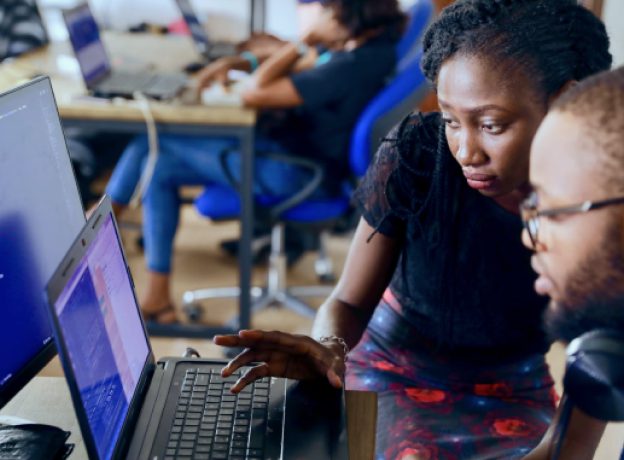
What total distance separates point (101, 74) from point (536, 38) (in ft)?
5.84

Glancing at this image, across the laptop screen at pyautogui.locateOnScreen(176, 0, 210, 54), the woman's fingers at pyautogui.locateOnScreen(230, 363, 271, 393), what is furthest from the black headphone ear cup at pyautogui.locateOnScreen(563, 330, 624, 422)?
the laptop screen at pyautogui.locateOnScreen(176, 0, 210, 54)

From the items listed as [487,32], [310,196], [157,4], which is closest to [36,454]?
[487,32]

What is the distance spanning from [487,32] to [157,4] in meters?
3.58

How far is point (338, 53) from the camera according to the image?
240cm

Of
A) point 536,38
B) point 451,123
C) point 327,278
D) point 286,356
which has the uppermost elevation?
point 536,38

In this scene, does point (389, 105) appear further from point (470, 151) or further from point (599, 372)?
point (599, 372)

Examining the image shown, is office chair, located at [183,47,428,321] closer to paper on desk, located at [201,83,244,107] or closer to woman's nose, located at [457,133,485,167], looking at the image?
paper on desk, located at [201,83,244,107]

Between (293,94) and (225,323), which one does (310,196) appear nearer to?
(293,94)

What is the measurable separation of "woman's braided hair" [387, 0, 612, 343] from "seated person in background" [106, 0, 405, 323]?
1132mm

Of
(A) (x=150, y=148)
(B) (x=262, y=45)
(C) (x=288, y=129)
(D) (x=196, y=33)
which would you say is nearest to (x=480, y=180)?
(C) (x=288, y=129)

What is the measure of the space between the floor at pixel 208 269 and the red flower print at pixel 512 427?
1318 mm

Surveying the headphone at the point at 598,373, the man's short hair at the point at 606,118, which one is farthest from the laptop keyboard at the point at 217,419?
the man's short hair at the point at 606,118

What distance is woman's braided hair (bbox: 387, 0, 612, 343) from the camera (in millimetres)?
1104

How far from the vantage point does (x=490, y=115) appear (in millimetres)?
1095
